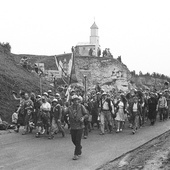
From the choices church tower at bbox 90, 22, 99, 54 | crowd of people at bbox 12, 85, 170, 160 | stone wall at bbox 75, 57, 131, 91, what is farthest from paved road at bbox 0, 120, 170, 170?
church tower at bbox 90, 22, 99, 54

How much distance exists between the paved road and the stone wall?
4987 cm

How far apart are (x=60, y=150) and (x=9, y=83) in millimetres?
10455

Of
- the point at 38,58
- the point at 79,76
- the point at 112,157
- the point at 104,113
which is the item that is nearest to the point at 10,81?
the point at 104,113

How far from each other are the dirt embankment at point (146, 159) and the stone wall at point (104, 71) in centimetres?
5165

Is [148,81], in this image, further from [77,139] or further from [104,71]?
[77,139]

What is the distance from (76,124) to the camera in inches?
359

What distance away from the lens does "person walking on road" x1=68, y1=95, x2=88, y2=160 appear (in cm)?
899

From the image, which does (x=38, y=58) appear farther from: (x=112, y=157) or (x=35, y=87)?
(x=112, y=157)

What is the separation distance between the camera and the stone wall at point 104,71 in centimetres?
6375

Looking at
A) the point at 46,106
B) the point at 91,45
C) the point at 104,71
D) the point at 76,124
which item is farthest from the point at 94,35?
the point at 76,124

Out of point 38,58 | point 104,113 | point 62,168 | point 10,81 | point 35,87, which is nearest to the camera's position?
point 62,168

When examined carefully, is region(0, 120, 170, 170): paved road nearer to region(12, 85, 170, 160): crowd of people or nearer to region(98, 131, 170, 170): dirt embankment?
region(98, 131, 170, 170): dirt embankment

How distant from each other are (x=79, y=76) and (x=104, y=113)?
47537 mm

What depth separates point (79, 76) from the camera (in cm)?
6103
